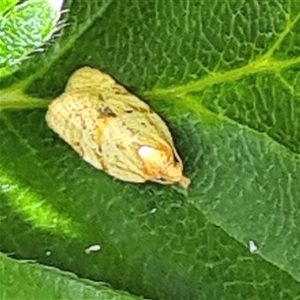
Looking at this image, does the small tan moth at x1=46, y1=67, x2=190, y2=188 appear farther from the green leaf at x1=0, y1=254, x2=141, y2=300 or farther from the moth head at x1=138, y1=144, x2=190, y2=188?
the green leaf at x1=0, y1=254, x2=141, y2=300

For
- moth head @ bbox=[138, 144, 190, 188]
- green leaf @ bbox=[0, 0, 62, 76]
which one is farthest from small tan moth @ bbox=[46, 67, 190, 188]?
green leaf @ bbox=[0, 0, 62, 76]

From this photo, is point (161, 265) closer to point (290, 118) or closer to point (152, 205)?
point (152, 205)

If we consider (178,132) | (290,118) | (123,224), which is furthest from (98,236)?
Answer: (290,118)

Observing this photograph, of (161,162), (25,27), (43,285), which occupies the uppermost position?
(25,27)

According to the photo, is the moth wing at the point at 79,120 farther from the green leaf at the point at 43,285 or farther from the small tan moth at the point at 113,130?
the green leaf at the point at 43,285

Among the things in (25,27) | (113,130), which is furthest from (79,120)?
(25,27)

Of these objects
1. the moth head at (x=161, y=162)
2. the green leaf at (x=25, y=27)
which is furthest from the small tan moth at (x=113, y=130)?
the green leaf at (x=25, y=27)

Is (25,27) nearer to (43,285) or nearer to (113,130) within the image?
(113,130)
